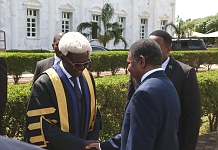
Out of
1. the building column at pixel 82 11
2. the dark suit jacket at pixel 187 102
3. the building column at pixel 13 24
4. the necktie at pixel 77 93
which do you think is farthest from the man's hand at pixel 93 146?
the building column at pixel 82 11

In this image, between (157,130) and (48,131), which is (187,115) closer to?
(157,130)

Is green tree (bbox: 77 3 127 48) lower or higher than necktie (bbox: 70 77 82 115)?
higher

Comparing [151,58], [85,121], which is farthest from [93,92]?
[151,58]

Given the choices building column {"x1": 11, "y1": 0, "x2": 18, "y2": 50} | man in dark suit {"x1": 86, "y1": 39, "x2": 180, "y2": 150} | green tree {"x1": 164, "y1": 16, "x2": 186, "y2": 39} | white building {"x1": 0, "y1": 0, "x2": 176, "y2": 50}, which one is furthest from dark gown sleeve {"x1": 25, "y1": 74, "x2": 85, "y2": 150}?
green tree {"x1": 164, "y1": 16, "x2": 186, "y2": 39}

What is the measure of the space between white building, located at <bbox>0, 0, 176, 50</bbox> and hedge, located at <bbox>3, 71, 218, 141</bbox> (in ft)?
57.6

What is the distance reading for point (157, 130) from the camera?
2520mm

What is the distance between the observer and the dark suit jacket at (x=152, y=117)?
244 cm

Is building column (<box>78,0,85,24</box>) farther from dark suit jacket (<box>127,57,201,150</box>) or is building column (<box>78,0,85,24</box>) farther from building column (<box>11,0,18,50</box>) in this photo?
dark suit jacket (<box>127,57,201,150</box>)

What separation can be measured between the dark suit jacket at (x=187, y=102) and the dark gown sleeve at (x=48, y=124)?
1.19 m

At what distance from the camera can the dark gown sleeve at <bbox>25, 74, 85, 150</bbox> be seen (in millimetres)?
2914

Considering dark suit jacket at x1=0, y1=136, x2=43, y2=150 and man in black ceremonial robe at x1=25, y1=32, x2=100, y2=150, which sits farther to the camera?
man in black ceremonial robe at x1=25, y1=32, x2=100, y2=150

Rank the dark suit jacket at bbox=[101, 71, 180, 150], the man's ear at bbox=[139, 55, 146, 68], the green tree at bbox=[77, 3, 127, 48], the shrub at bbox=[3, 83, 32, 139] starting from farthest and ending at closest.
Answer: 1. the green tree at bbox=[77, 3, 127, 48]
2. the shrub at bbox=[3, 83, 32, 139]
3. the man's ear at bbox=[139, 55, 146, 68]
4. the dark suit jacket at bbox=[101, 71, 180, 150]

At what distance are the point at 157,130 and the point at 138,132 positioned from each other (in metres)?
0.16

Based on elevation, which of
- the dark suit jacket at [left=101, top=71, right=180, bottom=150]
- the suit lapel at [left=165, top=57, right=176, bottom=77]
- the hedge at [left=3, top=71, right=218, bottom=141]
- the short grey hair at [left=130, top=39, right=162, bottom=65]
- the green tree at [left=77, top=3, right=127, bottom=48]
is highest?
the green tree at [left=77, top=3, right=127, bottom=48]
